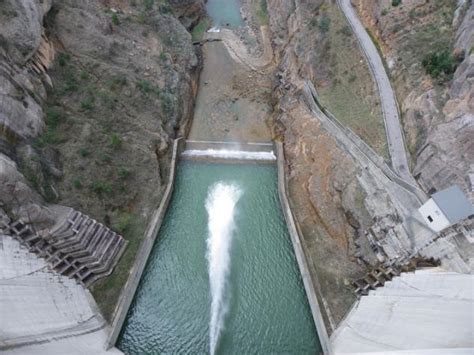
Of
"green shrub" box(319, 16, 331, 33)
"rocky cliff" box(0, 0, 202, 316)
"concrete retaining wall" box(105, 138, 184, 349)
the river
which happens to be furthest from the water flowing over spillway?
"green shrub" box(319, 16, 331, 33)

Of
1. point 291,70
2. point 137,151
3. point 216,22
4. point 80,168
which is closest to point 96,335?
point 80,168

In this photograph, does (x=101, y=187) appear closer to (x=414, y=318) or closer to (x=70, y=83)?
(x=70, y=83)

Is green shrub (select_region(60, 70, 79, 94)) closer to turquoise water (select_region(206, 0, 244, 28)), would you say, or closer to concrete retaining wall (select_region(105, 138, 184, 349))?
concrete retaining wall (select_region(105, 138, 184, 349))

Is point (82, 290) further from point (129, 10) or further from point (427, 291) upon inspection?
point (129, 10)

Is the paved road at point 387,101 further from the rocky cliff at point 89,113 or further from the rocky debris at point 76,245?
the rocky debris at point 76,245

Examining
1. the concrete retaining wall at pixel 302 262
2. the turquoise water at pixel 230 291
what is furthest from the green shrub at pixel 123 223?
the concrete retaining wall at pixel 302 262

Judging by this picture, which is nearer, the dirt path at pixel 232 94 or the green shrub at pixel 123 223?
the green shrub at pixel 123 223
